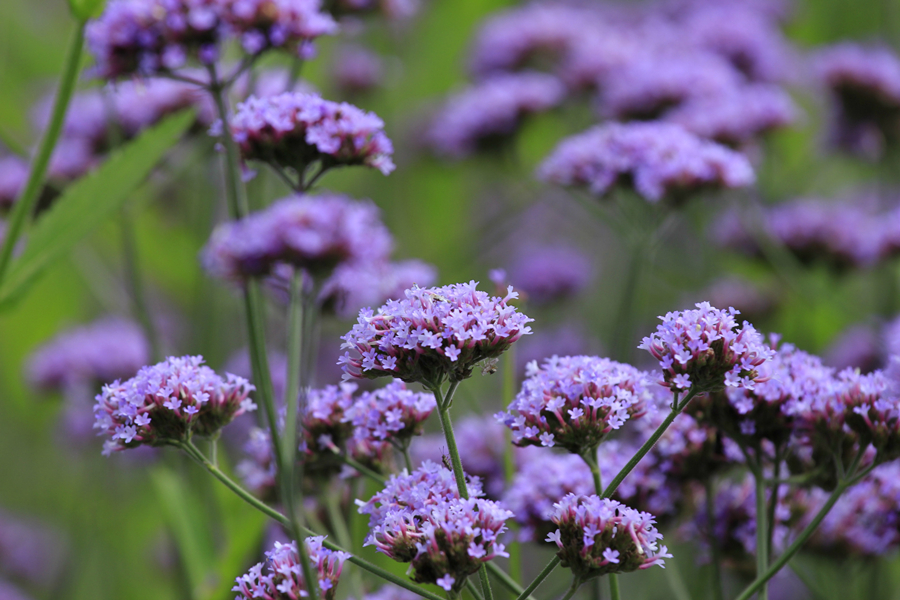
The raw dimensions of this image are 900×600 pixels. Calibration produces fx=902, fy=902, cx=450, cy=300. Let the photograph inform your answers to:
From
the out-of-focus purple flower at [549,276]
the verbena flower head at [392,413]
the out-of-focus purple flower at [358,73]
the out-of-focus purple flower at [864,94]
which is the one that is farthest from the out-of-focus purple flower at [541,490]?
the out-of-focus purple flower at [358,73]

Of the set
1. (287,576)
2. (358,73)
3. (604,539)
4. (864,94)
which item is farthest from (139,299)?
(864,94)

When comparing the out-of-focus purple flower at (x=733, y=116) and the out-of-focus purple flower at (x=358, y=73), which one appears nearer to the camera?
the out-of-focus purple flower at (x=733, y=116)

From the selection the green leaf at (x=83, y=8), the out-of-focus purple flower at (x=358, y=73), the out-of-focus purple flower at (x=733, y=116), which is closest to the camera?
the green leaf at (x=83, y=8)

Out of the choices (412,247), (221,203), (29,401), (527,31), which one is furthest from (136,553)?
(527,31)

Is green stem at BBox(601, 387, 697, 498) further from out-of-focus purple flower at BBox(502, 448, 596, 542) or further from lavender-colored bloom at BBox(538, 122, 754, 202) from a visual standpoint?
lavender-colored bloom at BBox(538, 122, 754, 202)

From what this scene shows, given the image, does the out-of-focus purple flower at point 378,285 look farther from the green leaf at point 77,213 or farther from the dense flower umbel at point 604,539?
the dense flower umbel at point 604,539

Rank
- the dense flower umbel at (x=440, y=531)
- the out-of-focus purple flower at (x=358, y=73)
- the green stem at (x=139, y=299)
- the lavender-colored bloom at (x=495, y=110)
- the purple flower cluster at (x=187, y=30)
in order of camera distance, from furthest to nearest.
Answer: the out-of-focus purple flower at (x=358, y=73) < the lavender-colored bloom at (x=495, y=110) < the green stem at (x=139, y=299) < the purple flower cluster at (x=187, y=30) < the dense flower umbel at (x=440, y=531)

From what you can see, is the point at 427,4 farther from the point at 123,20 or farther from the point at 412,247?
the point at 123,20
